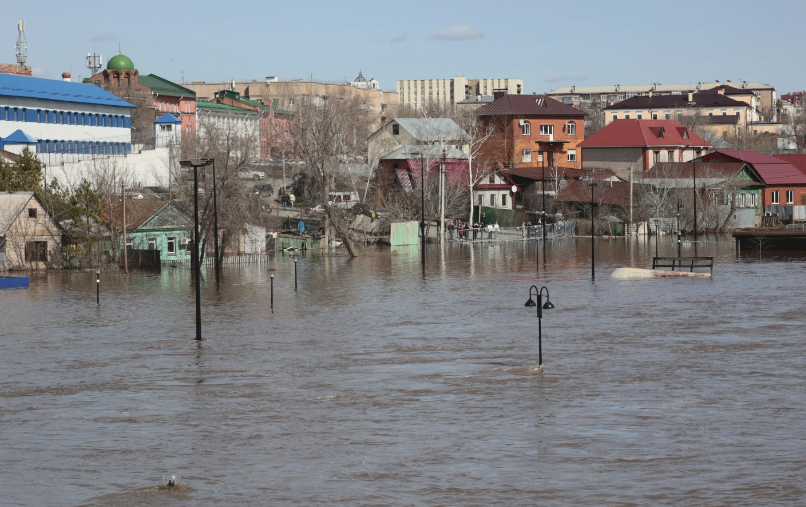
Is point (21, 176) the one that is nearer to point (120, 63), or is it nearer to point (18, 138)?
point (18, 138)

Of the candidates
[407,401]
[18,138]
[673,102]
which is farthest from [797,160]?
[407,401]

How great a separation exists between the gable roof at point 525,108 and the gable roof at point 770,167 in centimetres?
1594

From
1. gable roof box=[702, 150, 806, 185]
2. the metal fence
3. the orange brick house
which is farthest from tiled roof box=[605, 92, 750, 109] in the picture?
the metal fence

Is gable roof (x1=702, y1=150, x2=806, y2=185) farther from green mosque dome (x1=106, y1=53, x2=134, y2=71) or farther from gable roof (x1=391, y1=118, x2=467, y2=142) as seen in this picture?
green mosque dome (x1=106, y1=53, x2=134, y2=71)

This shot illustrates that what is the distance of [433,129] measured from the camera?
105 meters

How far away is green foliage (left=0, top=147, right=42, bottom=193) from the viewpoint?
62.5m

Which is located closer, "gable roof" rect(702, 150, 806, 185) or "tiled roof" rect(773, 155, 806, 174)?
"gable roof" rect(702, 150, 806, 185)

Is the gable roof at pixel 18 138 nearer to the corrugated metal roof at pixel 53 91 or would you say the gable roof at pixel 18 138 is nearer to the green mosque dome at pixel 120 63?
the corrugated metal roof at pixel 53 91

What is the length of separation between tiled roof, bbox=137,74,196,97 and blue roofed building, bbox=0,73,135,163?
60.4ft

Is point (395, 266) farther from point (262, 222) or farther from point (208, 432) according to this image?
point (208, 432)

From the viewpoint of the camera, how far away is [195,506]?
16250mm

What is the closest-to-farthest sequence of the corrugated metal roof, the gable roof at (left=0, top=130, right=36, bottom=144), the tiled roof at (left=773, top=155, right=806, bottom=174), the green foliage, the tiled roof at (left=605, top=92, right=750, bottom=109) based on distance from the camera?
1. the green foliage
2. the gable roof at (left=0, top=130, right=36, bottom=144)
3. the corrugated metal roof
4. the tiled roof at (left=773, top=155, right=806, bottom=174)
5. the tiled roof at (left=605, top=92, right=750, bottom=109)

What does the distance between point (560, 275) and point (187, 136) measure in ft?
150

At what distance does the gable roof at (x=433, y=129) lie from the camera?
104000 millimetres
